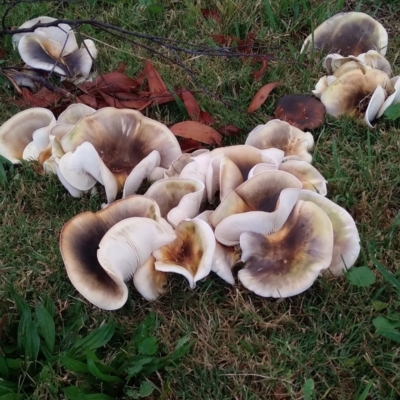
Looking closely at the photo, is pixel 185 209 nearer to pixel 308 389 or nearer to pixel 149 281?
pixel 149 281

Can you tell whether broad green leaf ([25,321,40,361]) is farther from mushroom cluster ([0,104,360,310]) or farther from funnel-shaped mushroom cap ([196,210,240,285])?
funnel-shaped mushroom cap ([196,210,240,285])

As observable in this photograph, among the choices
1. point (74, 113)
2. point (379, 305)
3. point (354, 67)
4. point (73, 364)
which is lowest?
point (73, 364)

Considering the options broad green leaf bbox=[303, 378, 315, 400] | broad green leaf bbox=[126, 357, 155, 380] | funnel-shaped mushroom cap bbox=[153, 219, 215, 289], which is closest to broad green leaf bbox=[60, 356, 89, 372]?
broad green leaf bbox=[126, 357, 155, 380]

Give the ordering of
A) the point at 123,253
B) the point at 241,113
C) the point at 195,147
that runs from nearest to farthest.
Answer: the point at 123,253, the point at 195,147, the point at 241,113

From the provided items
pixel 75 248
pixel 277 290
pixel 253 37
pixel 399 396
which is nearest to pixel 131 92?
pixel 253 37

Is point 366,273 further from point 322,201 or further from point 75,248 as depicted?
point 75,248

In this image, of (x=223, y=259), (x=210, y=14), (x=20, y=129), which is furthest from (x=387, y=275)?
(x=210, y=14)
